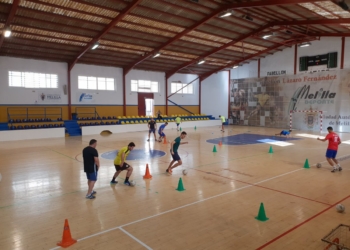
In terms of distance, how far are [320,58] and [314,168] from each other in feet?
63.2

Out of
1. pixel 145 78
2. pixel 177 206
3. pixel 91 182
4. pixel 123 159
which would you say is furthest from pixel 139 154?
pixel 145 78

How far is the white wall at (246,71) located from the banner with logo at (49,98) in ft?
67.8

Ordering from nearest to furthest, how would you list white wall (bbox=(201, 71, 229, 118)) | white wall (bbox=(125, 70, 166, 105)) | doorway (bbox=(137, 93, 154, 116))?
white wall (bbox=(125, 70, 166, 105)) < doorway (bbox=(137, 93, 154, 116)) < white wall (bbox=(201, 71, 229, 118))

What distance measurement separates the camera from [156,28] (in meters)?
19.9

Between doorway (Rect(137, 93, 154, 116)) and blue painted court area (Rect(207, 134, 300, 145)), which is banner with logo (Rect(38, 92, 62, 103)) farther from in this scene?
blue painted court area (Rect(207, 134, 300, 145))

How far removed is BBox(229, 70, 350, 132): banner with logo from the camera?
974 inches

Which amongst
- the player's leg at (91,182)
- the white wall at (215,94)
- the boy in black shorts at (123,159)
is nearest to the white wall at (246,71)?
the white wall at (215,94)

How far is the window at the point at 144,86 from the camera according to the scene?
94.3ft

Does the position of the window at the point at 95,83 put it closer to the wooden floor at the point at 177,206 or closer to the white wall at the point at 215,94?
the white wall at the point at 215,94

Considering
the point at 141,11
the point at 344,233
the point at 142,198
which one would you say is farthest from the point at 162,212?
the point at 141,11

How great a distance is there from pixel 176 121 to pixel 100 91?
8392mm

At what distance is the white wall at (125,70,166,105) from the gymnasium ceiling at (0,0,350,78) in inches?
41.2

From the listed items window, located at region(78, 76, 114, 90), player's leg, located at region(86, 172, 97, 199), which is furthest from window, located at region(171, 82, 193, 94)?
player's leg, located at region(86, 172, 97, 199)

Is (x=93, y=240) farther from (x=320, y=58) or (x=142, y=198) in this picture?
(x=320, y=58)
